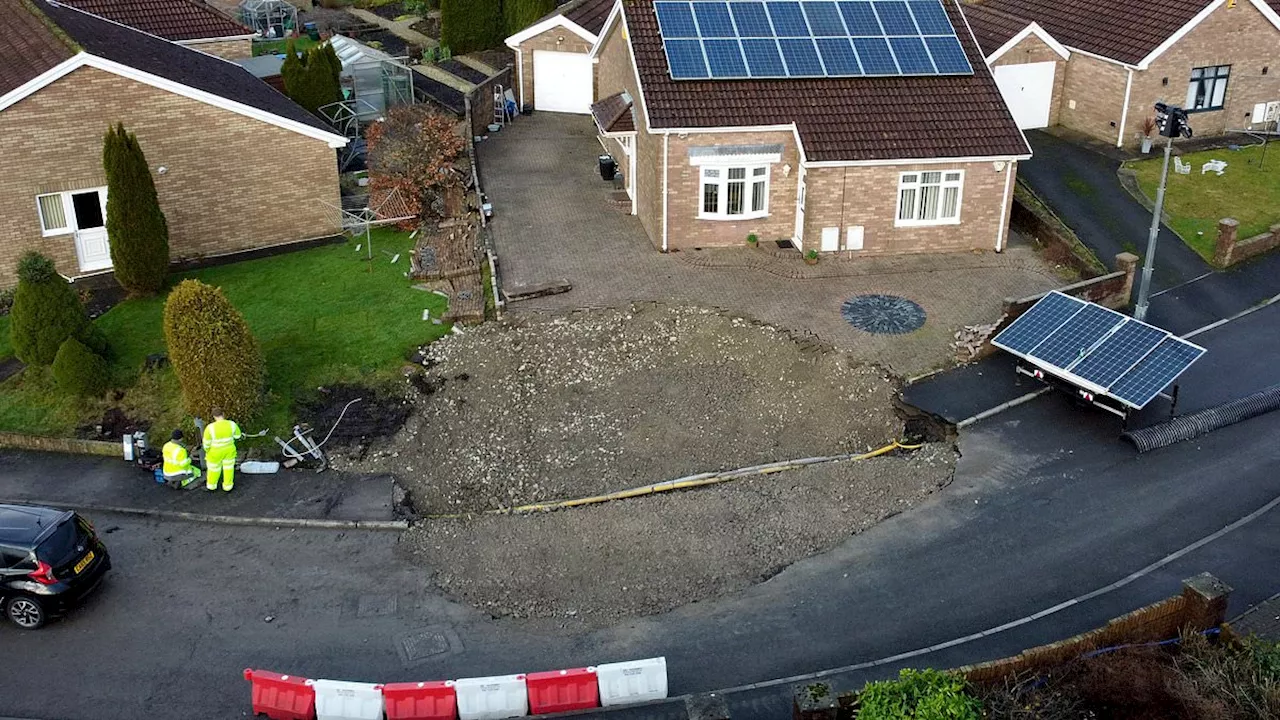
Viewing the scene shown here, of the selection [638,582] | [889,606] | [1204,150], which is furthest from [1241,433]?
[1204,150]

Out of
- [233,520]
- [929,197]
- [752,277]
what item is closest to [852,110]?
[929,197]

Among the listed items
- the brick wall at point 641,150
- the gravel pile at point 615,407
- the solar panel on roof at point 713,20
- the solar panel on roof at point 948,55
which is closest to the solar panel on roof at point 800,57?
the solar panel on roof at point 713,20

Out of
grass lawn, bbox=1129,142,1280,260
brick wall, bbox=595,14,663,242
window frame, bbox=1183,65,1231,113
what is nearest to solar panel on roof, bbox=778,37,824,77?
brick wall, bbox=595,14,663,242

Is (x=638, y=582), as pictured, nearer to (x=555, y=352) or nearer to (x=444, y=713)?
(x=444, y=713)

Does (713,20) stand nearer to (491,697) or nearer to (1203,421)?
(1203,421)

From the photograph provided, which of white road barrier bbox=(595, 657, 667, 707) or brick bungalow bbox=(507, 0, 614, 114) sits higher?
brick bungalow bbox=(507, 0, 614, 114)

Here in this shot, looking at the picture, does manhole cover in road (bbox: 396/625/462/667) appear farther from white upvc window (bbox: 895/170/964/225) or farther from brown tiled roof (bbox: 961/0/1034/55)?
brown tiled roof (bbox: 961/0/1034/55)

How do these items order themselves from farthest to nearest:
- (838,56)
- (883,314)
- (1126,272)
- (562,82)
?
(562,82), (838,56), (1126,272), (883,314)
